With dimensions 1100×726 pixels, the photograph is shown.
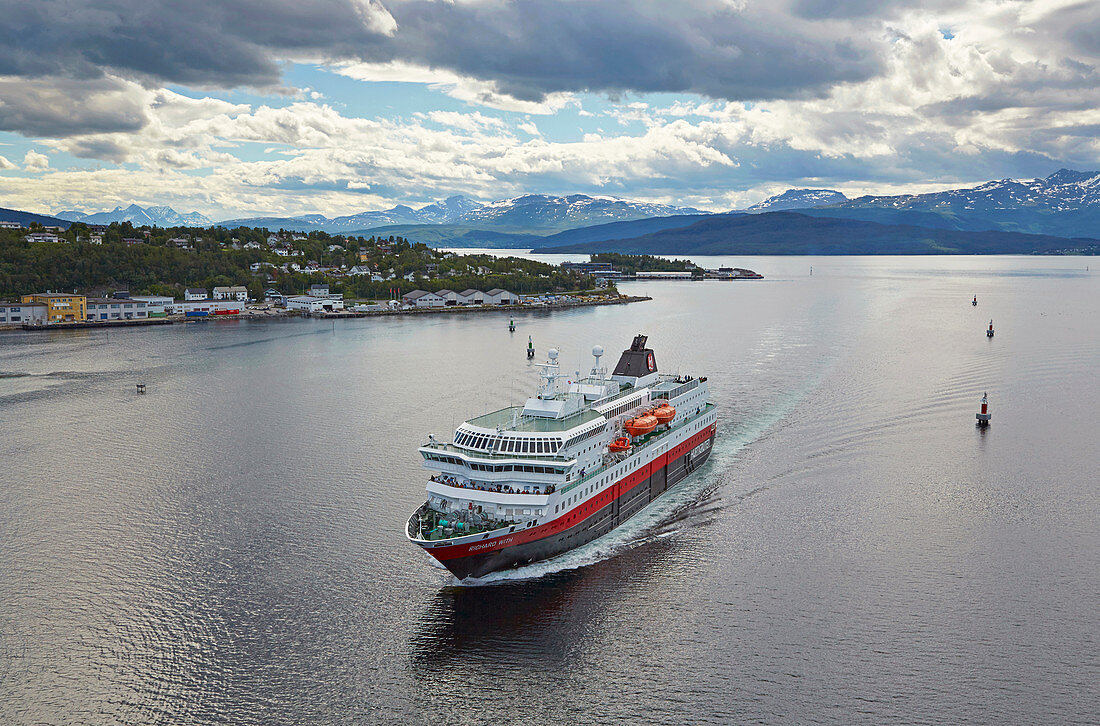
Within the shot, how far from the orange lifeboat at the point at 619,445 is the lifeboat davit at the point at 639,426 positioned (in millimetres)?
1147

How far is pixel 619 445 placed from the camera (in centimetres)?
3412

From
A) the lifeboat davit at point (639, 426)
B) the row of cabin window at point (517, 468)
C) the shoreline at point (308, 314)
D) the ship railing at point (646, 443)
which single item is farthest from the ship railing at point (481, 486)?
the shoreline at point (308, 314)

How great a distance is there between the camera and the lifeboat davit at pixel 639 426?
35.8 m

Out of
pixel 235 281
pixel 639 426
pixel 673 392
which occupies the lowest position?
pixel 639 426

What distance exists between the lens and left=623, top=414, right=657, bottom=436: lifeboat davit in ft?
118

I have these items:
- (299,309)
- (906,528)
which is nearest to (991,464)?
(906,528)

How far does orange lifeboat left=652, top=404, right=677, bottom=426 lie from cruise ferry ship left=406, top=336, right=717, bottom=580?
51 mm

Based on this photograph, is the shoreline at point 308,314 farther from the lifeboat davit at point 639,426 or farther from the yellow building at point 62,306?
the lifeboat davit at point 639,426

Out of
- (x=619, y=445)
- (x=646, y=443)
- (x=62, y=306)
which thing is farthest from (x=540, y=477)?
(x=62, y=306)

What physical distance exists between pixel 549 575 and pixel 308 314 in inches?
4343

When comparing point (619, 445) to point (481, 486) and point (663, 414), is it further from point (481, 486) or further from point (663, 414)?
point (481, 486)

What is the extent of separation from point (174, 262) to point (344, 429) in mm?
115064

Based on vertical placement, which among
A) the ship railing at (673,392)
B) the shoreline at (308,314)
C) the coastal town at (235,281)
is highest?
the coastal town at (235,281)

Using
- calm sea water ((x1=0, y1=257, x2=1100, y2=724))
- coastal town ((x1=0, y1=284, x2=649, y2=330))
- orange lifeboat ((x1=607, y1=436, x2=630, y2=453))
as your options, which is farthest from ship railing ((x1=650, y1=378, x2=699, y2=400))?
coastal town ((x1=0, y1=284, x2=649, y2=330))
